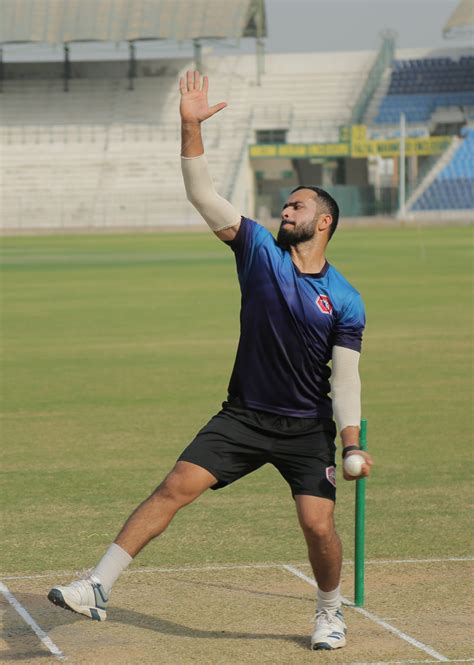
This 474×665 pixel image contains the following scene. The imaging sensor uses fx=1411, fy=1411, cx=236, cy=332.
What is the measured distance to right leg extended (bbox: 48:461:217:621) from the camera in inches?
248

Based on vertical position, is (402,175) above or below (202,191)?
above

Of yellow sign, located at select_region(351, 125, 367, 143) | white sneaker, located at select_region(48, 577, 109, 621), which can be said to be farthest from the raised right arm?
yellow sign, located at select_region(351, 125, 367, 143)

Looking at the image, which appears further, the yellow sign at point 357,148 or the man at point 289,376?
the yellow sign at point 357,148

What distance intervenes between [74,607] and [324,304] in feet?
5.92

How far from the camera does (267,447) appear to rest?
6660 mm

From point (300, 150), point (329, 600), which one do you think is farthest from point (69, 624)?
point (300, 150)

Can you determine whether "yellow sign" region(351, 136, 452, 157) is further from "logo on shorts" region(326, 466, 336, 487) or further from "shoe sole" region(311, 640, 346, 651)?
"shoe sole" region(311, 640, 346, 651)

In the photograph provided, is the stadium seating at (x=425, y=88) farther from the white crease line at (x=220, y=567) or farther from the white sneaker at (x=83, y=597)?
the white sneaker at (x=83, y=597)

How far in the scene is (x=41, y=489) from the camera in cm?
1110

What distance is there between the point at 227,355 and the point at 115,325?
5251 millimetres

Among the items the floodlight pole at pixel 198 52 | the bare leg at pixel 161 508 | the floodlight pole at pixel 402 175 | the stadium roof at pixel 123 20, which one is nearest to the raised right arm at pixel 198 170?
the bare leg at pixel 161 508

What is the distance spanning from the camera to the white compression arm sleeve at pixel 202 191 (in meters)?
6.41

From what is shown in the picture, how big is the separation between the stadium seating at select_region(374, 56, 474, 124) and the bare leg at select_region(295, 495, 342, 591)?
7856 cm

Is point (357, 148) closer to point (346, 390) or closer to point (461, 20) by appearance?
point (461, 20)
